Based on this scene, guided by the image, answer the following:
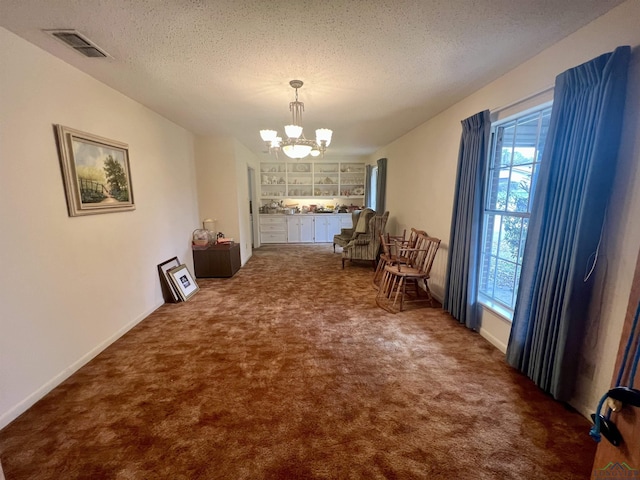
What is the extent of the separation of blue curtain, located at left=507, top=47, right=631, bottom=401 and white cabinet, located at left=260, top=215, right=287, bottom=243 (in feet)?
19.5

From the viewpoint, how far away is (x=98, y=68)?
7.15 feet

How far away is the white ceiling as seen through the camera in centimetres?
150

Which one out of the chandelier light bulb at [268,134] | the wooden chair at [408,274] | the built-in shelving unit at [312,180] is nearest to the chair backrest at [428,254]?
the wooden chair at [408,274]

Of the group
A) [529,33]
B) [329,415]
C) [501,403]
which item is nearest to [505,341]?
[501,403]

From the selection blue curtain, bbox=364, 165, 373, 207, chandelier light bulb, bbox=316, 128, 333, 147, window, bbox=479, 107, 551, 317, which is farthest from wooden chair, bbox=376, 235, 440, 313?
blue curtain, bbox=364, 165, 373, 207

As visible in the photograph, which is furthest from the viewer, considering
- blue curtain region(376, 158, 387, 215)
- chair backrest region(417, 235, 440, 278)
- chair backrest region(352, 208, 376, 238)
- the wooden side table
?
blue curtain region(376, 158, 387, 215)

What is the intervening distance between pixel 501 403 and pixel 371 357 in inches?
35.9

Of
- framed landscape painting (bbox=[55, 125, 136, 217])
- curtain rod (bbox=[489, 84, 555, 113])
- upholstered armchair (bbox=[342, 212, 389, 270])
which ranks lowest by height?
upholstered armchair (bbox=[342, 212, 389, 270])

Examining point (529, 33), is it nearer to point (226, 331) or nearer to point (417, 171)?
point (417, 171)

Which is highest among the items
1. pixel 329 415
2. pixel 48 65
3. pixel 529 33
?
pixel 529 33

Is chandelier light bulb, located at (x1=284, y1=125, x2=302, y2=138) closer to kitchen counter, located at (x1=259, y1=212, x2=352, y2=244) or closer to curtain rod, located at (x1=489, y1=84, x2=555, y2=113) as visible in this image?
curtain rod, located at (x1=489, y1=84, x2=555, y2=113)

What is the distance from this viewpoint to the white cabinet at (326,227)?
7.40 m

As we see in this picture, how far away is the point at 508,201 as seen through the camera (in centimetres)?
245

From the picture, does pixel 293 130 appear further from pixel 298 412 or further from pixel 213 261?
pixel 213 261
